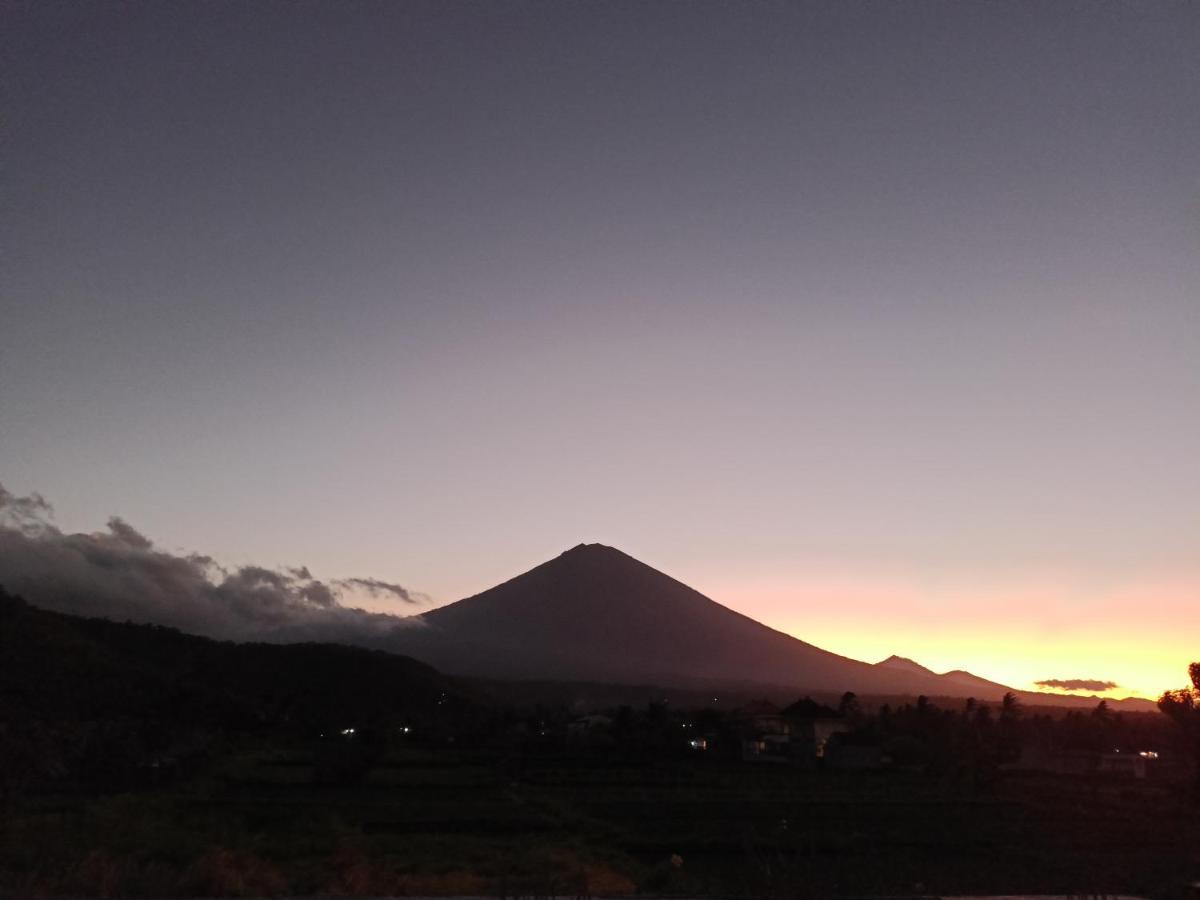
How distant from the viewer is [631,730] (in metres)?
63.7

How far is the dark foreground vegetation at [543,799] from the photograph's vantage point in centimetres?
1201

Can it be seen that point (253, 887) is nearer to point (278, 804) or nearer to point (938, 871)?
point (938, 871)

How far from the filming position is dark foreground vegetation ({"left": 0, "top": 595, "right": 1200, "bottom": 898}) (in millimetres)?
12008

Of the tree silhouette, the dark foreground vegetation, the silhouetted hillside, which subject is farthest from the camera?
the silhouetted hillside

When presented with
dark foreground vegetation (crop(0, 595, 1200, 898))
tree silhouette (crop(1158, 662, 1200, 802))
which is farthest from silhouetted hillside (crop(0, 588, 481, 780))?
tree silhouette (crop(1158, 662, 1200, 802))

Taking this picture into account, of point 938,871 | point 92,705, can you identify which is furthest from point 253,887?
point 92,705

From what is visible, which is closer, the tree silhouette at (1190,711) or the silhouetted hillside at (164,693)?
the tree silhouette at (1190,711)

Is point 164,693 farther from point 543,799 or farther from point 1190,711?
point 1190,711

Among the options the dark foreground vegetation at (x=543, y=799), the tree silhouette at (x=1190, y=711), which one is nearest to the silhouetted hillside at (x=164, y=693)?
the dark foreground vegetation at (x=543, y=799)

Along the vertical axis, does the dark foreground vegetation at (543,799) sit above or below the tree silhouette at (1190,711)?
below

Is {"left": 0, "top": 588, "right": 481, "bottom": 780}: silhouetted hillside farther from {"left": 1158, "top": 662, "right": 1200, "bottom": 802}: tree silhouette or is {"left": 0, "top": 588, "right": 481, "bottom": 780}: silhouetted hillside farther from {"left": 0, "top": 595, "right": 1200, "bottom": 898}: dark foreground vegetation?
{"left": 1158, "top": 662, "right": 1200, "bottom": 802}: tree silhouette

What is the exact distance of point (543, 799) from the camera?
31.4 m

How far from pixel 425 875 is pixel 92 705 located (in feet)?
60.7

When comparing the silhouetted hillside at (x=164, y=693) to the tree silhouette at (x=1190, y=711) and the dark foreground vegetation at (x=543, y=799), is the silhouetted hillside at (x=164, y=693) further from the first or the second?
the tree silhouette at (x=1190, y=711)
